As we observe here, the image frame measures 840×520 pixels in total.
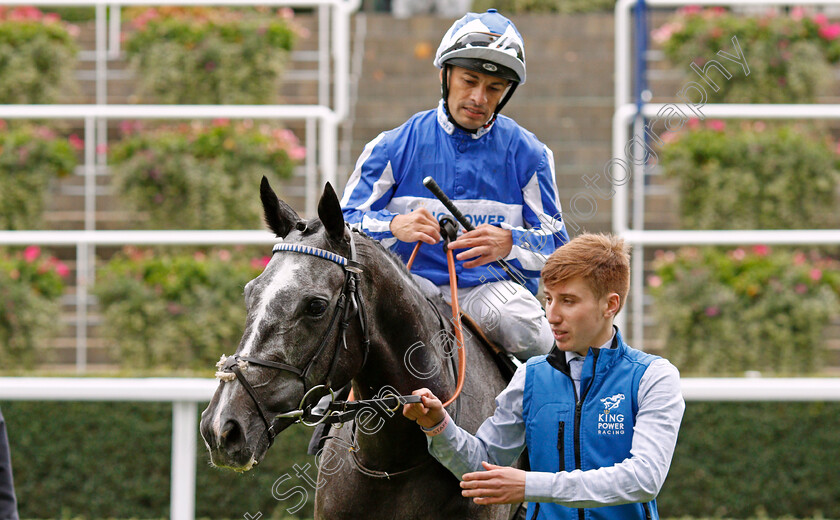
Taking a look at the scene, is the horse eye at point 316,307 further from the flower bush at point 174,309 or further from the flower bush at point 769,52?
the flower bush at point 769,52

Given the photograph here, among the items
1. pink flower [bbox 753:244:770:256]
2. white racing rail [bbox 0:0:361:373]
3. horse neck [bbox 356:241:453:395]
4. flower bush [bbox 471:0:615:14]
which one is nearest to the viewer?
horse neck [bbox 356:241:453:395]

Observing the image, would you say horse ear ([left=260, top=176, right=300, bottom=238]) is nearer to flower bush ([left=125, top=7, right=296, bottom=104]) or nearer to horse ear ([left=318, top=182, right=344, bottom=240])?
horse ear ([left=318, top=182, right=344, bottom=240])

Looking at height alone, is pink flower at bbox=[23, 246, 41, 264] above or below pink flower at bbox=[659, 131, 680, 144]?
below

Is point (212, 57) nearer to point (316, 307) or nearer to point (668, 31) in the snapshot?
point (668, 31)

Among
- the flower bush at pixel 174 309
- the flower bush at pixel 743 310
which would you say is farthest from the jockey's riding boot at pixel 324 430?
the flower bush at pixel 743 310

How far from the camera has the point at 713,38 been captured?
745cm

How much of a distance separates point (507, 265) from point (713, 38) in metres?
5.24

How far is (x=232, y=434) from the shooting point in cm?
200

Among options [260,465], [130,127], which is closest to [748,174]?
[260,465]

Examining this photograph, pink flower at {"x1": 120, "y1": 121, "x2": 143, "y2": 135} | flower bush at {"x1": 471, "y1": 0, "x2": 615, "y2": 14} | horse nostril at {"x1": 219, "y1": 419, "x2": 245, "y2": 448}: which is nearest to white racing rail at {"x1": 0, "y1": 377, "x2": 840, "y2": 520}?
horse nostril at {"x1": 219, "y1": 419, "x2": 245, "y2": 448}

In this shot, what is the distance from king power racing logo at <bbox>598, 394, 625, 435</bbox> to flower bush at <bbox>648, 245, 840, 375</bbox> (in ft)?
14.3

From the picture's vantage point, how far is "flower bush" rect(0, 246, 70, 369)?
6555 millimetres

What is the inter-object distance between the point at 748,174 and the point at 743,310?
3.35 ft

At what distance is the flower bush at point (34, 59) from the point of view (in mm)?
7598
